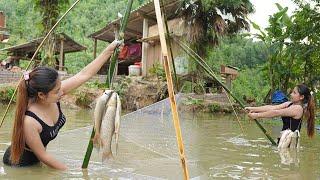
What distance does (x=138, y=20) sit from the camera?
61.0ft

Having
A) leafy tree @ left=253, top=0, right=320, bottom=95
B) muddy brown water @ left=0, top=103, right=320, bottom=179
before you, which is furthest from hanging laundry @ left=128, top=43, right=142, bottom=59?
muddy brown water @ left=0, top=103, right=320, bottom=179

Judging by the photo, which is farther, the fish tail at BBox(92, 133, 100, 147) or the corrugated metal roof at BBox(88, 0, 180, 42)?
the corrugated metal roof at BBox(88, 0, 180, 42)

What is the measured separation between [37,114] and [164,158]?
1.91m

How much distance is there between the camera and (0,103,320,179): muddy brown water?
3.65 metres

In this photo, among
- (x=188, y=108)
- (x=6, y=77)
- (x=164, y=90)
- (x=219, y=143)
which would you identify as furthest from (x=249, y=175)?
(x=6, y=77)

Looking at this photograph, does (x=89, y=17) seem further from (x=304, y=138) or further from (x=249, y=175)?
(x=249, y=175)

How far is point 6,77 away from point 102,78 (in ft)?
12.1

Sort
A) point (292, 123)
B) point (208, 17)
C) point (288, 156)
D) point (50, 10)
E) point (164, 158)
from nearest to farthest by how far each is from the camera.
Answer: point (164, 158), point (288, 156), point (292, 123), point (208, 17), point (50, 10)

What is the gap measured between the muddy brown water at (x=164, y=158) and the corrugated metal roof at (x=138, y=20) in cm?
758

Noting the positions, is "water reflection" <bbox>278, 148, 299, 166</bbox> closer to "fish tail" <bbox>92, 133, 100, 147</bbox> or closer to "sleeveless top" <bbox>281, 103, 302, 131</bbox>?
"sleeveless top" <bbox>281, 103, 302, 131</bbox>

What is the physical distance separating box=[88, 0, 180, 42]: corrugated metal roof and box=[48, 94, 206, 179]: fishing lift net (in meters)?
7.05

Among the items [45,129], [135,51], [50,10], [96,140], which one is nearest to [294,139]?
[96,140]

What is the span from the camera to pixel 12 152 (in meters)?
3.14

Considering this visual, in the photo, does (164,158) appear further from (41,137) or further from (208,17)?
(208,17)
